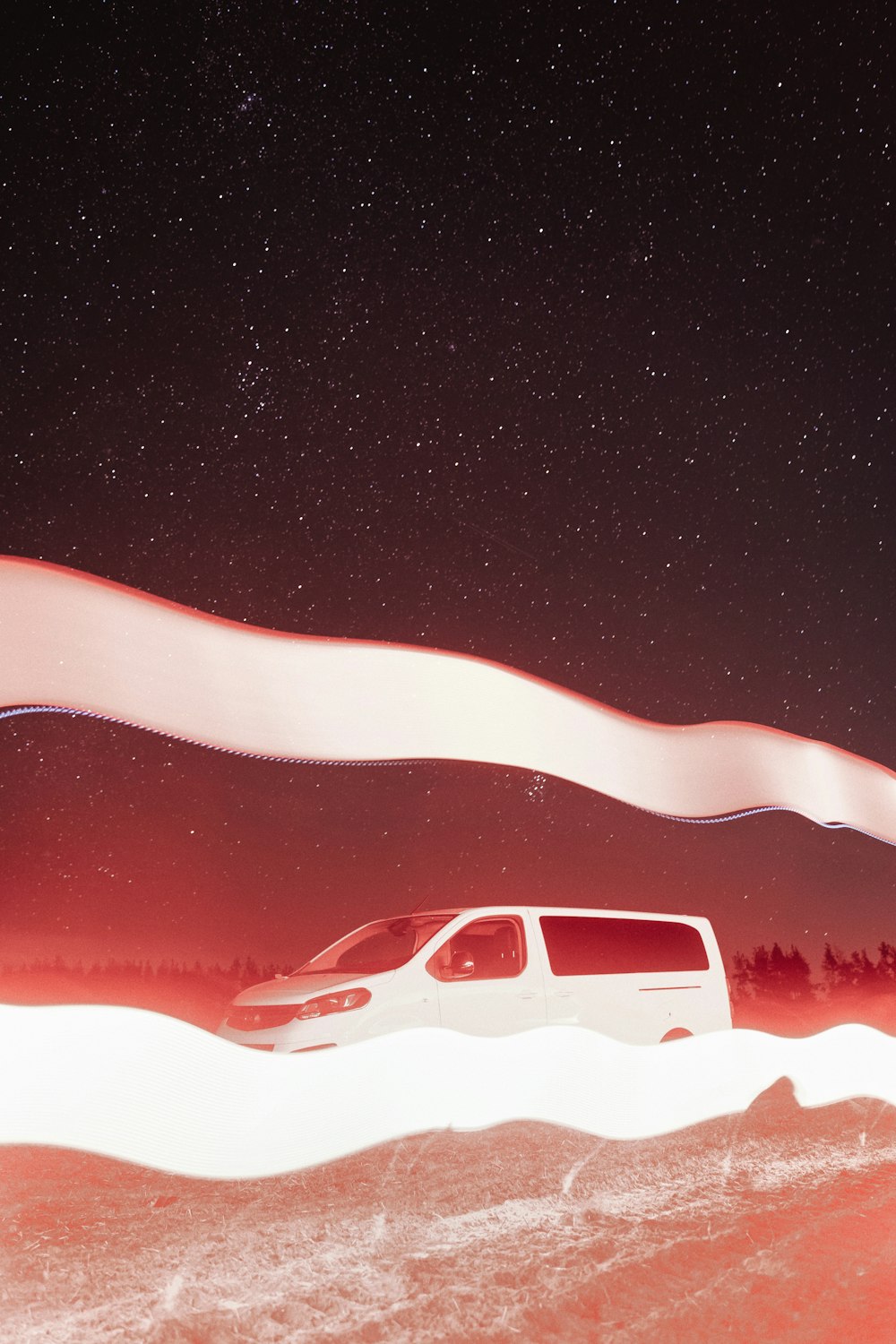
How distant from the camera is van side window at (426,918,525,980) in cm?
346

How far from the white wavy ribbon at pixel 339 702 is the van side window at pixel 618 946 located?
2.16 ft

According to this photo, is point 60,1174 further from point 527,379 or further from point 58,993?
point 527,379

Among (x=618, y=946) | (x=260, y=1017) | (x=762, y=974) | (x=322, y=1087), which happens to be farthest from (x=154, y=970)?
(x=762, y=974)

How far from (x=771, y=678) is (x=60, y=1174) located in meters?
4.06

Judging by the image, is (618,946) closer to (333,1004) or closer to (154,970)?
(333,1004)

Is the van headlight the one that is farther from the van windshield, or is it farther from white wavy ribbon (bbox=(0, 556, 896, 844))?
white wavy ribbon (bbox=(0, 556, 896, 844))

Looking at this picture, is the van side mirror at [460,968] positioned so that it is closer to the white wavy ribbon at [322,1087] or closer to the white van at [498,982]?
the white van at [498,982]

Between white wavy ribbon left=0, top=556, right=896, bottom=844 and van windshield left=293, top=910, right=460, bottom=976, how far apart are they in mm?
753

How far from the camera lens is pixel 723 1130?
12.5 feet

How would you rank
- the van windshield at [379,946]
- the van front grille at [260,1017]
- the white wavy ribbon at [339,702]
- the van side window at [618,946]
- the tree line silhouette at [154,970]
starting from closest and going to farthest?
the white wavy ribbon at [339,702] → the tree line silhouette at [154,970] → the van front grille at [260,1017] → the van windshield at [379,946] → the van side window at [618,946]

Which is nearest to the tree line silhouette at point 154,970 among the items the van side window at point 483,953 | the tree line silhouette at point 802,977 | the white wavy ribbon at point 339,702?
the van side window at point 483,953

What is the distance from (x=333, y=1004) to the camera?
3174 millimetres

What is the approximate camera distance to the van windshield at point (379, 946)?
3.41 meters

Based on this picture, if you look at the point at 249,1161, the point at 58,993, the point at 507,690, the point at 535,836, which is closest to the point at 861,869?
the point at 535,836
